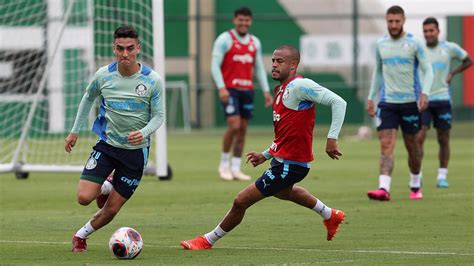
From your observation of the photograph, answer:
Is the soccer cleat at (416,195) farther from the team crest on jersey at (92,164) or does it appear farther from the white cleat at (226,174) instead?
the team crest on jersey at (92,164)

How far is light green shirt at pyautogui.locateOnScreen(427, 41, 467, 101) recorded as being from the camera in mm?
17062

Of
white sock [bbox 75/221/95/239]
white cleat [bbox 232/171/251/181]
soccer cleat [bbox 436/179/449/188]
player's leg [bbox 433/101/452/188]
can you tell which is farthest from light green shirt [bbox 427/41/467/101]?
white sock [bbox 75/221/95/239]

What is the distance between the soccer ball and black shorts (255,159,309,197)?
121 centimetres

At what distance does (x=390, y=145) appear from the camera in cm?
1464

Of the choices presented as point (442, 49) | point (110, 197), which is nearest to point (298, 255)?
point (110, 197)

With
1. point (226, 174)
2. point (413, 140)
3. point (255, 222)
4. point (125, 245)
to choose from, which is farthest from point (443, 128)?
point (125, 245)

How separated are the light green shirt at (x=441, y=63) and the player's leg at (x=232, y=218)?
736cm

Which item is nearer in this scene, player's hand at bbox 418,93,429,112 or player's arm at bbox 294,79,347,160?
player's arm at bbox 294,79,347,160

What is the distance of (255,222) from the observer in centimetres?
1239

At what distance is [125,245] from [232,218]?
1.10 m

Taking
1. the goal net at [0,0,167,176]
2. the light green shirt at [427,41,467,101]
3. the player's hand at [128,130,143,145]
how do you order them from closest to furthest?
the player's hand at [128,130,143,145] < the light green shirt at [427,41,467,101] < the goal net at [0,0,167,176]

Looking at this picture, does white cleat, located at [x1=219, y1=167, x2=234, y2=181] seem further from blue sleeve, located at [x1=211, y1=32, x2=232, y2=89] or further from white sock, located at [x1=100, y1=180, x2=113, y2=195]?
white sock, located at [x1=100, y1=180, x2=113, y2=195]

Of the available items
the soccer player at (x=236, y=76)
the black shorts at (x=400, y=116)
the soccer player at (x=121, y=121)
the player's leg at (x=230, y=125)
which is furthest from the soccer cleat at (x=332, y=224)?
the player's leg at (x=230, y=125)

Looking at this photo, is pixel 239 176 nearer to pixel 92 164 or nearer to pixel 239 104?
pixel 239 104
